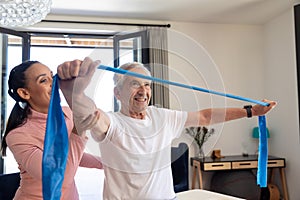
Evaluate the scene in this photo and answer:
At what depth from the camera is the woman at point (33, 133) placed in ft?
2.65

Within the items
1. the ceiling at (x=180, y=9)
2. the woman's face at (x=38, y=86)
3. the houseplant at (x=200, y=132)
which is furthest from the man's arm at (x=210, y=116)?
the ceiling at (x=180, y=9)

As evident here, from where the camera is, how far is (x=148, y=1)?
3.40 metres

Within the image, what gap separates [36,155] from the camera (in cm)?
81

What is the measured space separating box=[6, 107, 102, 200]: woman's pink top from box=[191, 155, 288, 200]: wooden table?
2.84 meters

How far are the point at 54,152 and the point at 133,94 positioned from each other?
220 millimetres

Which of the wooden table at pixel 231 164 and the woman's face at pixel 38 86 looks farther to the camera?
the wooden table at pixel 231 164

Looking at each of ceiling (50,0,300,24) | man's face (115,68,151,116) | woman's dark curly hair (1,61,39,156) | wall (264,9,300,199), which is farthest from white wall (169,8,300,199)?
man's face (115,68,151,116)

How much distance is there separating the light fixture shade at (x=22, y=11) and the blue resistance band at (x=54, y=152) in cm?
119

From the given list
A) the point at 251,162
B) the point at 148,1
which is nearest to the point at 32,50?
the point at 148,1

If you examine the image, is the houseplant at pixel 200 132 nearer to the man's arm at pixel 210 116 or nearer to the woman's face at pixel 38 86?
the man's arm at pixel 210 116

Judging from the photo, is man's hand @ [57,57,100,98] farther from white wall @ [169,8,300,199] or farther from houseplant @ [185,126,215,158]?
white wall @ [169,8,300,199]

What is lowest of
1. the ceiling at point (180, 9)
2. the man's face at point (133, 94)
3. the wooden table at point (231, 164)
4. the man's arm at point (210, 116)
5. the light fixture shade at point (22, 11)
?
the wooden table at point (231, 164)

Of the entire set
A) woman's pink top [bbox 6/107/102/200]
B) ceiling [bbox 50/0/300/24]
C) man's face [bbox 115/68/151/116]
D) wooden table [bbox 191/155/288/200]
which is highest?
ceiling [bbox 50/0/300/24]

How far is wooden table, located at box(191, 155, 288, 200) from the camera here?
367cm
